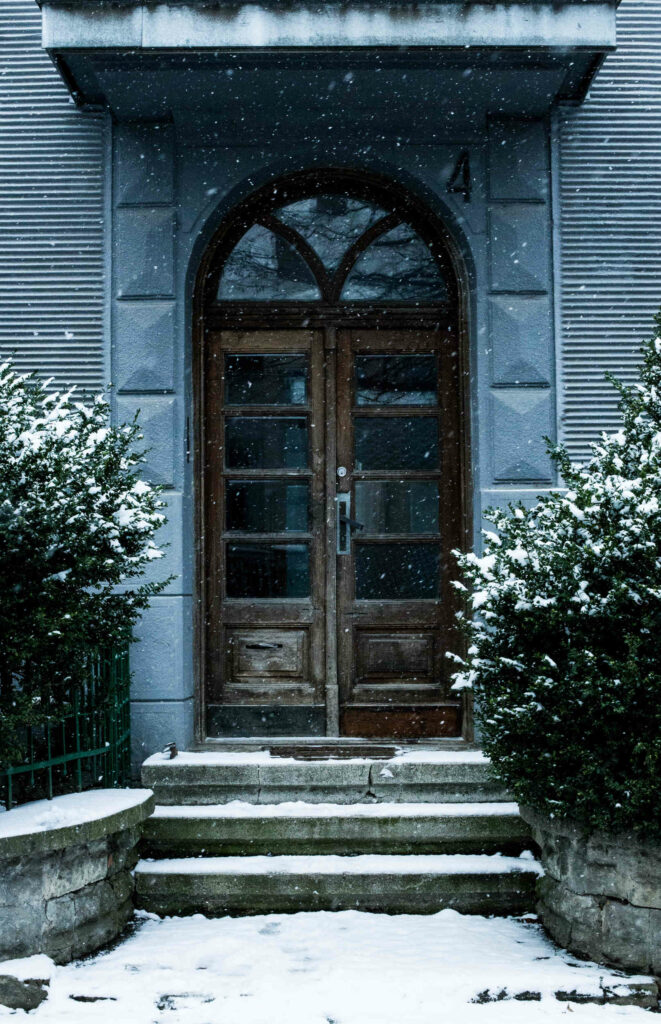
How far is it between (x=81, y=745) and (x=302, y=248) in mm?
3366

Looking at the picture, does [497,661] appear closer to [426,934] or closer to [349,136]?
[426,934]

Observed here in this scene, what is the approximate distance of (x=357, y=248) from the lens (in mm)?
6414

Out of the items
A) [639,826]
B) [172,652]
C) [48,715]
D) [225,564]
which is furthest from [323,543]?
[639,826]

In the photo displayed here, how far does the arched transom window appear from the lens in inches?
252

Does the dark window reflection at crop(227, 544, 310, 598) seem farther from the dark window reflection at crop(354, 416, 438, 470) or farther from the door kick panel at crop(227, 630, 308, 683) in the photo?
the dark window reflection at crop(354, 416, 438, 470)

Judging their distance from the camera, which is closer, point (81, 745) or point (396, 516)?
point (81, 745)

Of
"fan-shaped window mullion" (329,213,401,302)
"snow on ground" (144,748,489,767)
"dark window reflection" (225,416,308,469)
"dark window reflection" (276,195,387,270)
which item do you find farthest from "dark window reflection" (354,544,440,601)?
"dark window reflection" (276,195,387,270)

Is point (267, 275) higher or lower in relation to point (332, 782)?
higher

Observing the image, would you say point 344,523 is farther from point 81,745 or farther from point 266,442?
point 81,745

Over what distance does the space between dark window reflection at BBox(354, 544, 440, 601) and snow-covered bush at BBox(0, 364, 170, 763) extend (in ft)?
6.25

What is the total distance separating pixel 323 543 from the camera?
20.7 feet

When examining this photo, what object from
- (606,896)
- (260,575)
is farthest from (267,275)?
(606,896)

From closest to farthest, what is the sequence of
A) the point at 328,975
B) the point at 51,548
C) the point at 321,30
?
the point at 328,975
the point at 51,548
the point at 321,30

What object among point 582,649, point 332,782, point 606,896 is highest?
point 582,649
